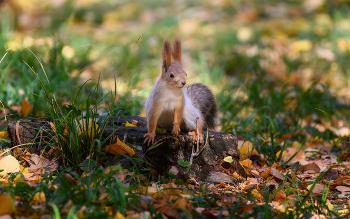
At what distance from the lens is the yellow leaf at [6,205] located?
1651 mm

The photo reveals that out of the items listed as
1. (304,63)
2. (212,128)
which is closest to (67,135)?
(212,128)

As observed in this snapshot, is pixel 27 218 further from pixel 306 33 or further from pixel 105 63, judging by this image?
pixel 306 33

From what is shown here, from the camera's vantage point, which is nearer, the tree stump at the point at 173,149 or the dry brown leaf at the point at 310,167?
the tree stump at the point at 173,149

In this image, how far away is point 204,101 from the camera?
2.92 m

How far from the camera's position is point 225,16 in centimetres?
816

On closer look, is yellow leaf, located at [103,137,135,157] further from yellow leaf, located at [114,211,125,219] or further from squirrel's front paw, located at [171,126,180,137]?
yellow leaf, located at [114,211,125,219]

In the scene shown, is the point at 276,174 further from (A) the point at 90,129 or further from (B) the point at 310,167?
(A) the point at 90,129

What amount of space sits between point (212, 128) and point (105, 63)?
3589 millimetres

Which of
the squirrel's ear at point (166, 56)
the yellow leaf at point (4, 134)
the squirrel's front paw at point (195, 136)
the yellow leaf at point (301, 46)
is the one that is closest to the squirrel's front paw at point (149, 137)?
the squirrel's front paw at point (195, 136)

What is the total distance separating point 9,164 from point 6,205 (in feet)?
2.12

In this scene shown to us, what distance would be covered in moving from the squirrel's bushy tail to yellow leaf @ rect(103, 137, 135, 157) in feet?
2.56

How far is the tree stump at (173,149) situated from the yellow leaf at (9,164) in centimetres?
17

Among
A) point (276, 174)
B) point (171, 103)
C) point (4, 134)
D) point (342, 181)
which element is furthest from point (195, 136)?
point (4, 134)

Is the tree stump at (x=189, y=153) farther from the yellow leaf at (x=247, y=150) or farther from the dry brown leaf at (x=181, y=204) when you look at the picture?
the dry brown leaf at (x=181, y=204)
